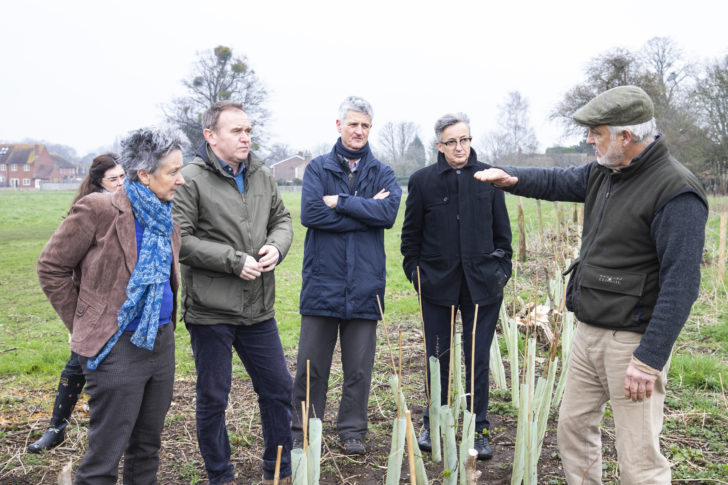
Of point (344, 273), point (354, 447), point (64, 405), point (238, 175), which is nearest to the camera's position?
point (238, 175)

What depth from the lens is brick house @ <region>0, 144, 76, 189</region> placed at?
67062 mm

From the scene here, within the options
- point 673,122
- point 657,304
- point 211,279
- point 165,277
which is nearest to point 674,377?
point 657,304

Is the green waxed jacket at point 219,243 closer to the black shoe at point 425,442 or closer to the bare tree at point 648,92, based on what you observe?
the black shoe at point 425,442

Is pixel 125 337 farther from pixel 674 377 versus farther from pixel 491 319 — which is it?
pixel 674 377

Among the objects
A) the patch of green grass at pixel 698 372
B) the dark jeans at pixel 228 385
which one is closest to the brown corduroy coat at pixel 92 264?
the dark jeans at pixel 228 385

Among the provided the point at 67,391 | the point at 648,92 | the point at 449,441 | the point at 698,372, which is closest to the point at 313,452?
the point at 449,441

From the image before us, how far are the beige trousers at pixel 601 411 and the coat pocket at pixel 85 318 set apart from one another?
2033 millimetres

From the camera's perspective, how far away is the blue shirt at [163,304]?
2400 millimetres

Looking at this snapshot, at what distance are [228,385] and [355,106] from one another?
184 cm

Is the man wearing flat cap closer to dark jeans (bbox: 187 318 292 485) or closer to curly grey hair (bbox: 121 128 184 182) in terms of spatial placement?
dark jeans (bbox: 187 318 292 485)

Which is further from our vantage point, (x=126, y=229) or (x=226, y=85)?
(x=226, y=85)

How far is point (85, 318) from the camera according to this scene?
233 cm

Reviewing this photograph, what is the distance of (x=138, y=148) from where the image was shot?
8.02 feet

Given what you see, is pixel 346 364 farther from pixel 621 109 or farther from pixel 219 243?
pixel 621 109
